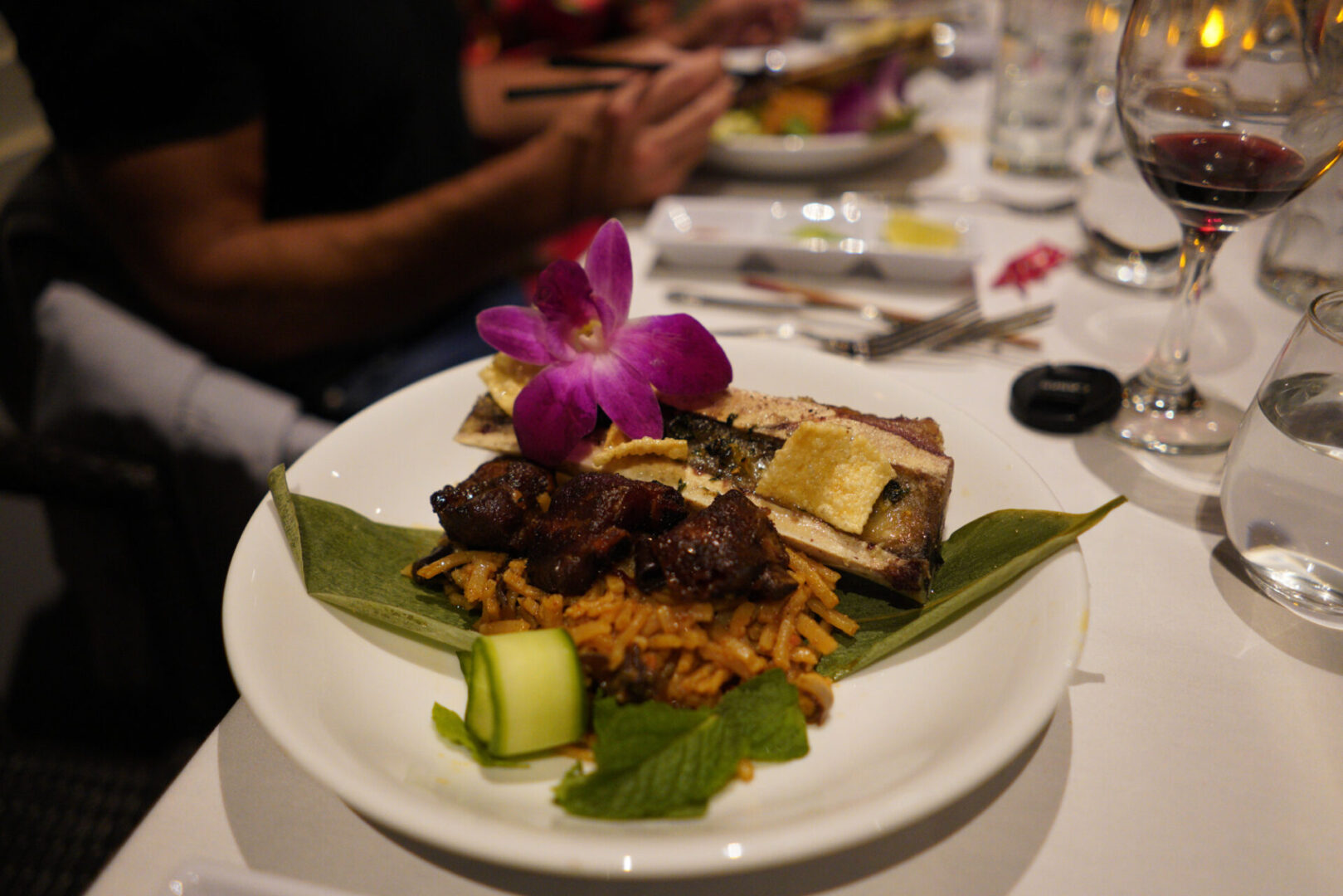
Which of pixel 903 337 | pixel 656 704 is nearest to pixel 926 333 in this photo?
pixel 903 337

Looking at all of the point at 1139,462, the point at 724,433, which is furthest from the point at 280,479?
the point at 1139,462

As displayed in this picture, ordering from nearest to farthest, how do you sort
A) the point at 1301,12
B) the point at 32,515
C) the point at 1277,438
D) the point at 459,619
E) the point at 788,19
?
the point at 1277,438
the point at 459,619
the point at 1301,12
the point at 32,515
the point at 788,19

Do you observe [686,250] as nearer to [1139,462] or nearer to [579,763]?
[1139,462]

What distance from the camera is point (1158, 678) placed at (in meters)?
1.50

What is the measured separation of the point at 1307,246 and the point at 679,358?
2.27 meters

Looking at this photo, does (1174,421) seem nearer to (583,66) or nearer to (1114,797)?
(1114,797)

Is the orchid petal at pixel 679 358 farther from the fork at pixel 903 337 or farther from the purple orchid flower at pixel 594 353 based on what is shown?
the fork at pixel 903 337

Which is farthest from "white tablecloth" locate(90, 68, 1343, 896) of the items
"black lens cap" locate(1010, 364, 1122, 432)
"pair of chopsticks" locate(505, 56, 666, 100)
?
"pair of chopsticks" locate(505, 56, 666, 100)

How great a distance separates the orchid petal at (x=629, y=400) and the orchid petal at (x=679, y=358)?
0.09 ft

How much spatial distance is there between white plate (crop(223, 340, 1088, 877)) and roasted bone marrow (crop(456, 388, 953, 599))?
166 millimetres

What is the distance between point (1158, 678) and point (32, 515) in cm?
509

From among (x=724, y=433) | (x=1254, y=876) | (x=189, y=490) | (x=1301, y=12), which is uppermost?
(x=1301, y=12)

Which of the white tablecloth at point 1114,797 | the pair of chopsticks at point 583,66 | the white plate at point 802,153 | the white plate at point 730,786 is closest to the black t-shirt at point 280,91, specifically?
the pair of chopsticks at point 583,66

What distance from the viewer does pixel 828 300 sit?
9.14 ft
